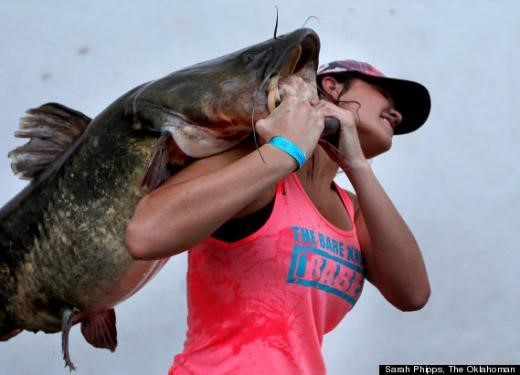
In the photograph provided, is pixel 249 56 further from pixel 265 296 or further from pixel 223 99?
pixel 265 296

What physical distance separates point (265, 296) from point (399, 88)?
0.57m

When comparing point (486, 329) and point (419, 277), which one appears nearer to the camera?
point (419, 277)

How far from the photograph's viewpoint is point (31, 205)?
1.55m

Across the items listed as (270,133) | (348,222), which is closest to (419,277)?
(348,222)

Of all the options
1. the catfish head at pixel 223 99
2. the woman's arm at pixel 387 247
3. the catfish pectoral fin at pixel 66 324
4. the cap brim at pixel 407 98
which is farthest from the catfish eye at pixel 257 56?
the catfish pectoral fin at pixel 66 324

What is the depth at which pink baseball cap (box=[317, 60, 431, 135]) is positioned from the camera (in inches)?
61.0

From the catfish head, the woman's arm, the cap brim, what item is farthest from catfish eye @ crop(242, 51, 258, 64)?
the cap brim

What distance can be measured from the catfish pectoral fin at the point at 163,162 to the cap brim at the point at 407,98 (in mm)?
475

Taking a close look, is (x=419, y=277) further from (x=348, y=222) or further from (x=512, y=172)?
(x=512, y=172)

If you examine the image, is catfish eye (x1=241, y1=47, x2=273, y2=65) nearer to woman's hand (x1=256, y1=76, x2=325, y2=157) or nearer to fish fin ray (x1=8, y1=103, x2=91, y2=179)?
woman's hand (x1=256, y1=76, x2=325, y2=157)

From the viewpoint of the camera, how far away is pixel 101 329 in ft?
5.26

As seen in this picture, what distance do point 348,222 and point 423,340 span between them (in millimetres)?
938

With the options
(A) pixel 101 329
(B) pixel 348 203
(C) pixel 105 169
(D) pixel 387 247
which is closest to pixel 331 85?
(B) pixel 348 203

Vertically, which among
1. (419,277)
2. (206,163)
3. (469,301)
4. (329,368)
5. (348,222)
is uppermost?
(206,163)
